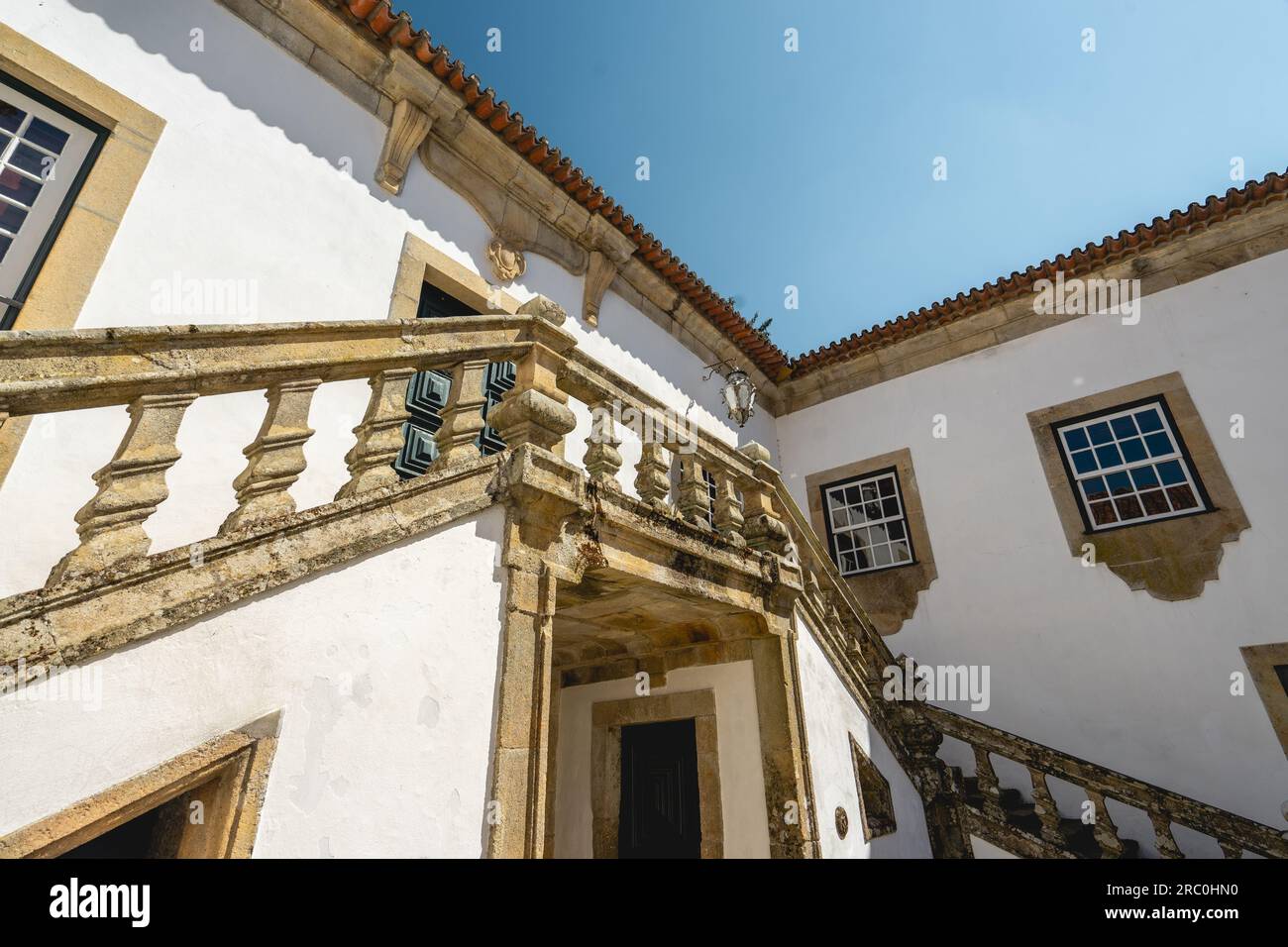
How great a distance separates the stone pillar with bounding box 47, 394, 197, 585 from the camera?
173 centimetres

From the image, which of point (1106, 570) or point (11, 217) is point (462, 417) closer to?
point (11, 217)

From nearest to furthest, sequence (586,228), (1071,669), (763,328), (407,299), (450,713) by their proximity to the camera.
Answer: (450,713), (407,299), (1071,669), (586,228), (763,328)

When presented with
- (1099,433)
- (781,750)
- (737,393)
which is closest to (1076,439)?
(1099,433)

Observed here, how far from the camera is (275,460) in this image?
2.21 m

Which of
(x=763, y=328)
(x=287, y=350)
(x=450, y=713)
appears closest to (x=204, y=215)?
(x=287, y=350)

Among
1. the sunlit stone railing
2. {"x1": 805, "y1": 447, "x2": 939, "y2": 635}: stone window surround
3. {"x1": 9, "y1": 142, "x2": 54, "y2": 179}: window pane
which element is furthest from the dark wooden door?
{"x1": 9, "y1": 142, "x2": 54, "y2": 179}: window pane

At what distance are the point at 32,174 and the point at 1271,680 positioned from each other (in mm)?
10100

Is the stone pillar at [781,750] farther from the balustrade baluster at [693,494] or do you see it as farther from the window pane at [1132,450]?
the window pane at [1132,450]

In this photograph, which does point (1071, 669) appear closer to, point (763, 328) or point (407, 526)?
point (763, 328)

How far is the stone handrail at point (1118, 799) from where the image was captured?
471cm

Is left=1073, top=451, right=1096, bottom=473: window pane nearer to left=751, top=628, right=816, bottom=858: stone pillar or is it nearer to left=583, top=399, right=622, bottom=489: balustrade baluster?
left=751, top=628, right=816, bottom=858: stone pillar

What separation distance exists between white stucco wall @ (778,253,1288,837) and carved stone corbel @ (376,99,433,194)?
6569mm
